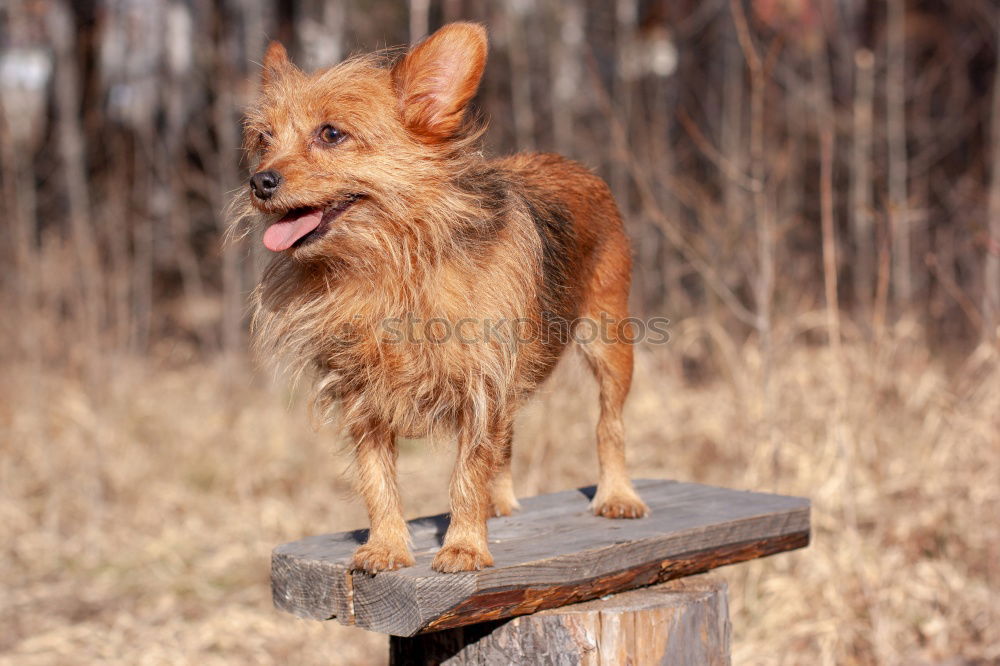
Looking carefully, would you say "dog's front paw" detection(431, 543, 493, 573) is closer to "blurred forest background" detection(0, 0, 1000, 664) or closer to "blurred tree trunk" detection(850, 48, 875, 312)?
"blurred forest background" detection(0, 0, 1000, 664)

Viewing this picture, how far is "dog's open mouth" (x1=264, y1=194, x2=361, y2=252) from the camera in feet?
9.72

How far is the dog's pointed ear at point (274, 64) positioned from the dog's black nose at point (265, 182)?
0.56 metres

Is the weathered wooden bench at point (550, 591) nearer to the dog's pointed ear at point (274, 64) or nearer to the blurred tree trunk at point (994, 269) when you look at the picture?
the dog's pointed ear at point (274, 64)

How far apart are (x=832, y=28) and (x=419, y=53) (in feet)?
32.6

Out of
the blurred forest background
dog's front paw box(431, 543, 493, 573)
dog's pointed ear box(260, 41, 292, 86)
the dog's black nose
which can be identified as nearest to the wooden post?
dog's front paw box(431, 543, 493, 573)

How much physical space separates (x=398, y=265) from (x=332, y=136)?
0.42m

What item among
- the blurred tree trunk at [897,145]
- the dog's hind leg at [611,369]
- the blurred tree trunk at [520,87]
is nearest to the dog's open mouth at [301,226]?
the dog's hind leg at [611,369]

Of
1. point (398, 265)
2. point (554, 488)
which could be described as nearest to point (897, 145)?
point (554, 488)

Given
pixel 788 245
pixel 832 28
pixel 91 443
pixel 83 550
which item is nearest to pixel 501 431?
pixel 83 550

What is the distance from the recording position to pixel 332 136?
3.02m

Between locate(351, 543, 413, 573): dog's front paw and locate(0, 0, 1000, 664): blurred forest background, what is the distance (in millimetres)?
1134

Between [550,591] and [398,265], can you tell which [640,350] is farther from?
[398,265]

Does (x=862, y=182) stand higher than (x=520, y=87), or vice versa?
(x=520, y=87)

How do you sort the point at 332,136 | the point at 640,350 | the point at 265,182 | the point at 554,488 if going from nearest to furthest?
the point at 265,182
the point at 332,136
the point at 554,488
the point at 640,350
